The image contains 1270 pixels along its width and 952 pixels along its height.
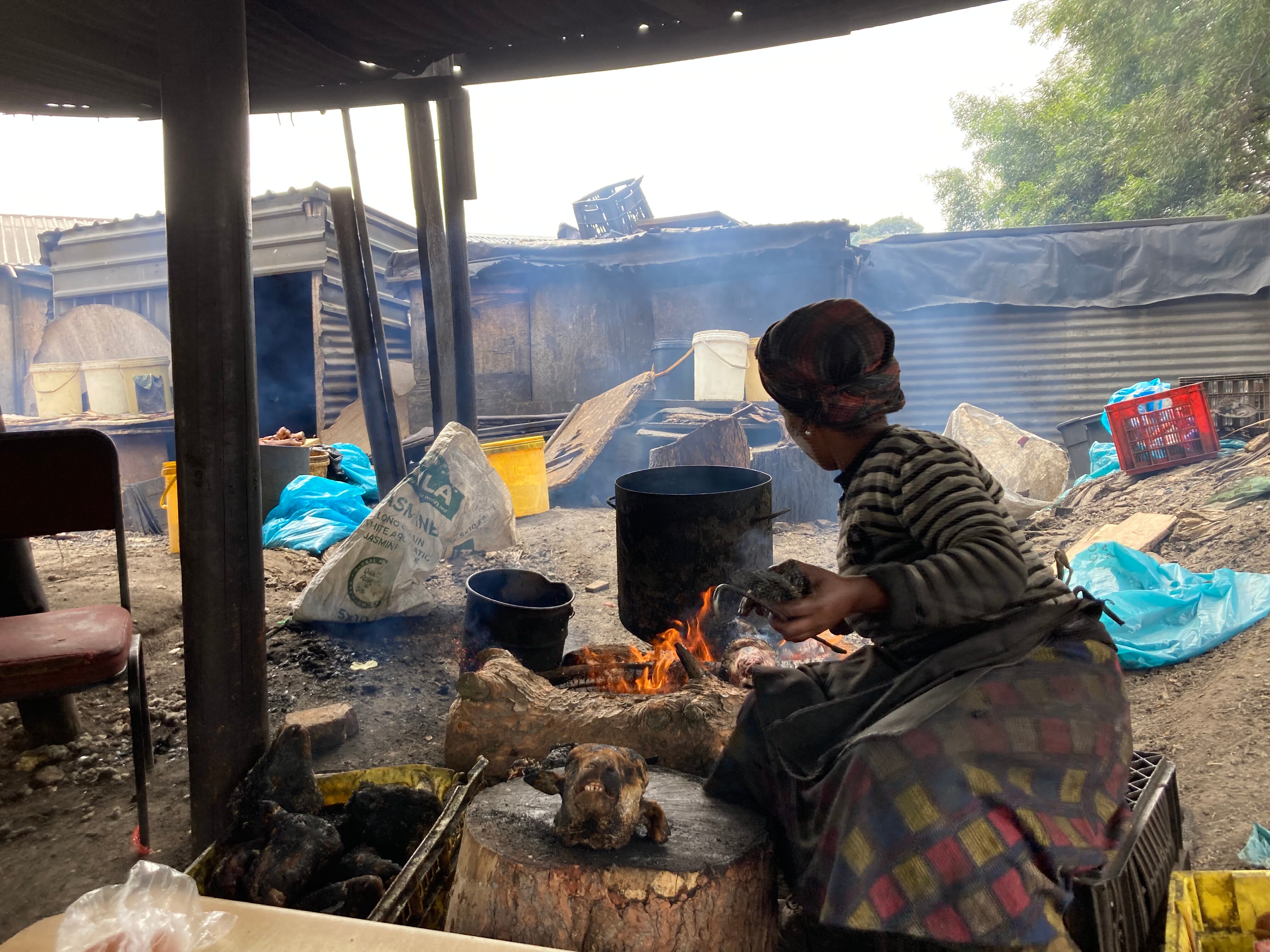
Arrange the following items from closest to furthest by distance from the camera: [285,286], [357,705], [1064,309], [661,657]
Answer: [661,657], [357,705], [1064,309], [285,286]

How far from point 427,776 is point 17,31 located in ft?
11.6

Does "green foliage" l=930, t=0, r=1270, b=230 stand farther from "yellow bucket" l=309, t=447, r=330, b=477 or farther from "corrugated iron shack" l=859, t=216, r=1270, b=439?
"yellow bucket" l=309, t=447, r=330, b=477

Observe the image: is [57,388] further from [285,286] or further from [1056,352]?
[1056,352]

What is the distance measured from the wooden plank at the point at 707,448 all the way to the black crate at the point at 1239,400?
4844 mm

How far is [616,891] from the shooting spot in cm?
178

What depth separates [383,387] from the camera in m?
6.53

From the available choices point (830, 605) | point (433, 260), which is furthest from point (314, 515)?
point (830, 605)

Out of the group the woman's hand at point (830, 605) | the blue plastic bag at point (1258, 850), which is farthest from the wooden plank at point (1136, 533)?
the woman's hand at point (830, 605)

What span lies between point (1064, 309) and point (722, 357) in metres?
6.75

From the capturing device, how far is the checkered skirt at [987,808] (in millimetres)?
1649

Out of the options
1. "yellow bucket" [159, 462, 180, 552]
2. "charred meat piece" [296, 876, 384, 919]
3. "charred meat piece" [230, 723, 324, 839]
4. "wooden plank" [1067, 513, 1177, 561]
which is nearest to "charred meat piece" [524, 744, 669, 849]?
"charred meat piece" [296, 876, 384, 919]

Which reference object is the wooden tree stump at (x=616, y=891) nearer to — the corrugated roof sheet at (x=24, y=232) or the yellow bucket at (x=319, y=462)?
the yellow bucket at (x=319, y=462)

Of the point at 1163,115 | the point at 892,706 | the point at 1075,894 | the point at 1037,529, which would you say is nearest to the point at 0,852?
the point at 892,706

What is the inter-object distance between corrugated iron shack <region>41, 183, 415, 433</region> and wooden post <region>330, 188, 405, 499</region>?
7.18 meters
